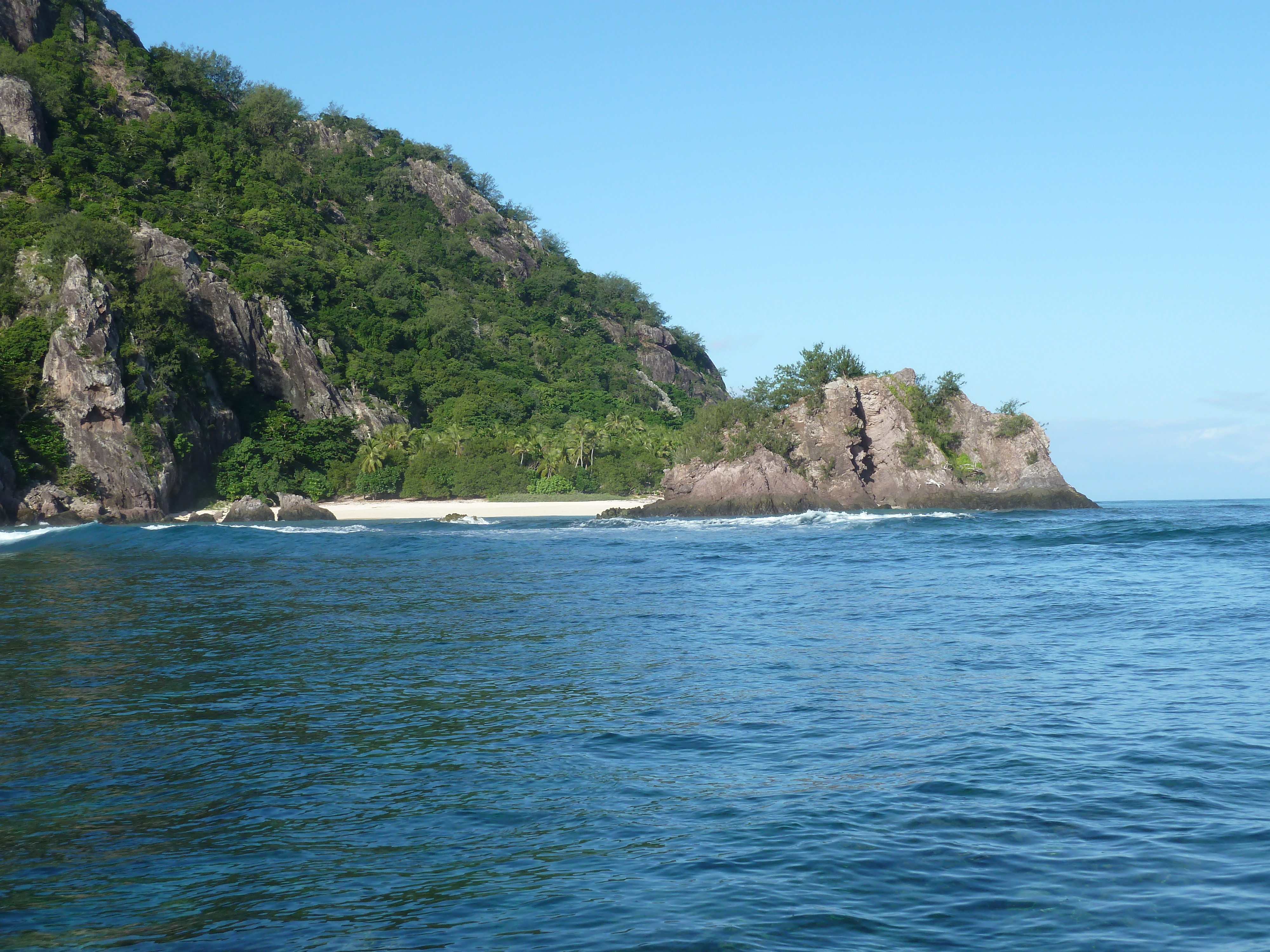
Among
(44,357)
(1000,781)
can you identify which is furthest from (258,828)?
(44,357)

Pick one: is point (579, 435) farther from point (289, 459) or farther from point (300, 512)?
point (300, 512)

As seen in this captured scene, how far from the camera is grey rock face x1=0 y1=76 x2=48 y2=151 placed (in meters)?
88.2

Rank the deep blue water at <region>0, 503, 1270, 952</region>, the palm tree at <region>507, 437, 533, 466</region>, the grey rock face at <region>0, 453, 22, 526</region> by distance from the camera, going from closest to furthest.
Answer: the deep blue water at <region>0, 503, 1270, 952</region>, the grey rock face at <region>0, 453, 22, 526</region>, the palm tree at <region>507, 437, 533, 466</region>

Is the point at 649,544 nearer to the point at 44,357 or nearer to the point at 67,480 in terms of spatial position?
the point at 67,480

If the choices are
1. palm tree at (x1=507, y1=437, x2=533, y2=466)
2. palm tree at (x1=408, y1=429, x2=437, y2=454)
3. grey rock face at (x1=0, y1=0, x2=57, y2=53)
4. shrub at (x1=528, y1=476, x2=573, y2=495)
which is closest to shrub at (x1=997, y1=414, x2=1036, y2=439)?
shrub at (x1=528, y1=476, x2=573, y2=495)

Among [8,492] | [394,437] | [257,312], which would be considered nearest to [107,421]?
[8,492]

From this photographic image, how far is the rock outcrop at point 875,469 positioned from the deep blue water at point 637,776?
5321cm

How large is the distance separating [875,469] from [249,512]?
53.4 metres

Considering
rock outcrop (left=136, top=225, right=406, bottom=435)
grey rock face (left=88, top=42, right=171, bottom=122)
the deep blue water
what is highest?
grey rock face (left=88, top=42, right=171, bottom=122)

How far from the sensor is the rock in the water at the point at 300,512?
74812mm

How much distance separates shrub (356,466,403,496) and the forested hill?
0.36 m

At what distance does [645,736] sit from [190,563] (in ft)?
102

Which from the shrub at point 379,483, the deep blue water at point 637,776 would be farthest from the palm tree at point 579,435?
the deep blue water at point 637,776

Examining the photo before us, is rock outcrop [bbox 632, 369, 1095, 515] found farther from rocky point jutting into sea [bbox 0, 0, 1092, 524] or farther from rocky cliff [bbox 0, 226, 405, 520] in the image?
rocky cliff [bbox 0, 226, 405, 520]
